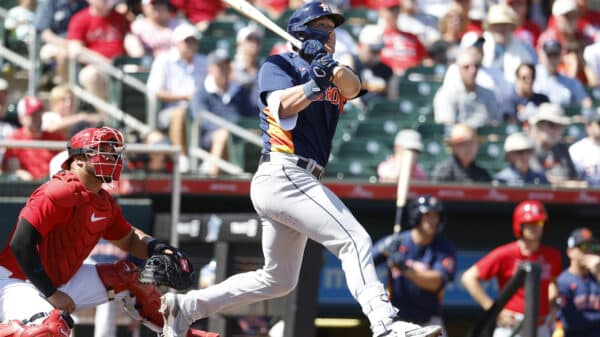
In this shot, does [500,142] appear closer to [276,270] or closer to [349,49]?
[349,49]

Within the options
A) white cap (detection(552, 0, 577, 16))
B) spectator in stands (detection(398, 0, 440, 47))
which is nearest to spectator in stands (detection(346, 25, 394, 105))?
spectator in stands (detection(398, 0, 440, 47))

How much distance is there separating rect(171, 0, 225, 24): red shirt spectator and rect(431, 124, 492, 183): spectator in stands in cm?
359

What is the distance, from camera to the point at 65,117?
1089cm

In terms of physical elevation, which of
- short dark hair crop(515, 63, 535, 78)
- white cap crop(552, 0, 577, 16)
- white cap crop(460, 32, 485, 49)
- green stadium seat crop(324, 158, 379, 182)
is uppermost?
white cap crop(552, 0, 577, 16)

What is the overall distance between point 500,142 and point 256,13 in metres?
4.75

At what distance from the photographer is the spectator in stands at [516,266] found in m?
9.44

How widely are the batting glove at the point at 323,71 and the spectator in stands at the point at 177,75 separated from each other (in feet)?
16.1

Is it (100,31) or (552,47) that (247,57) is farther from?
(552,47)

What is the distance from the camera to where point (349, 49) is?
12.7m

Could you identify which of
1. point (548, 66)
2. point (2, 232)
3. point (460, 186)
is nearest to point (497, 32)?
point (548, 66)

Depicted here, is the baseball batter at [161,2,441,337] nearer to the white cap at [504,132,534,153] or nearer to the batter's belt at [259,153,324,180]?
the batter's belt at [259,153,324,180]

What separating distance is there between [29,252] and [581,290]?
464cm

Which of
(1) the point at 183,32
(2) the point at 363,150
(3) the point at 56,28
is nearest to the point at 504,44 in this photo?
(2) the point at 363,150

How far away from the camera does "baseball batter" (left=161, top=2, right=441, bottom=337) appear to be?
6.44 meters
